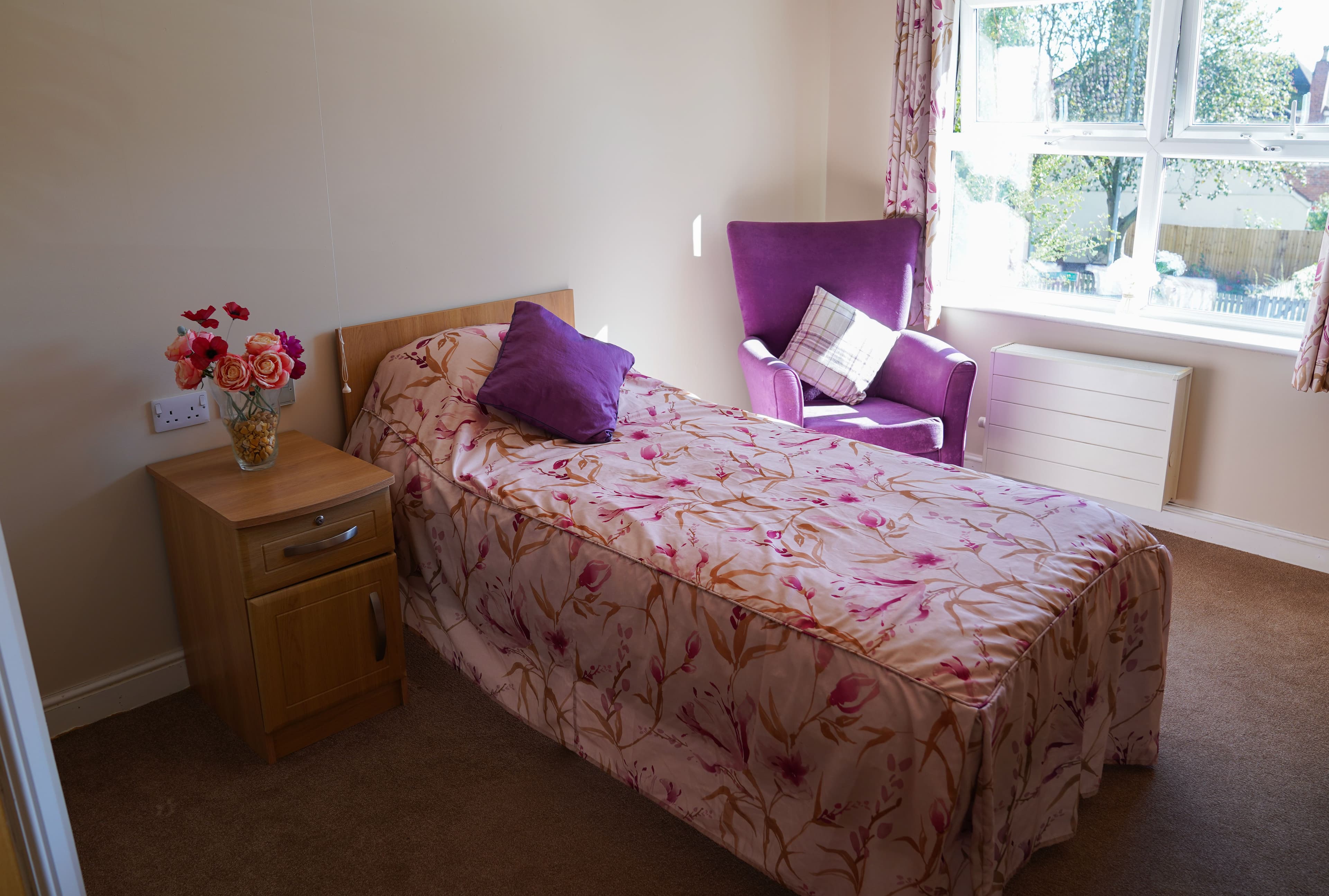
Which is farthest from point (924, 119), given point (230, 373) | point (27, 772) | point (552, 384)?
point (27, 772)

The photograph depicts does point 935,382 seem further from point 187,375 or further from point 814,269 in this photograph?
point 187,375

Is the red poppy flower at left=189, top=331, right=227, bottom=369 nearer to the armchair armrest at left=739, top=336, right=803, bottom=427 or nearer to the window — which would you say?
the armchair armrest at left=739, top=336, right=803, bottom=427

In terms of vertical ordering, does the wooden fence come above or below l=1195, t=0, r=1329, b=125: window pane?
below

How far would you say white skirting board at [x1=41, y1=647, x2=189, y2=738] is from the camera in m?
2.41

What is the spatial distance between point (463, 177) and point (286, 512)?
1.38 metres

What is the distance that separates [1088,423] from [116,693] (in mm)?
3358

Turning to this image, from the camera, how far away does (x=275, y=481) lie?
7.75ft

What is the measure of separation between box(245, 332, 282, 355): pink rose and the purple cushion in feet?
1.96

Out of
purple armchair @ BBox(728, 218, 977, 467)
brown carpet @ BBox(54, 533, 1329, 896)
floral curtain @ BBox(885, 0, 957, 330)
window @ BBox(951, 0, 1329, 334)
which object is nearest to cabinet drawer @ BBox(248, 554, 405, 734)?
brown carpet @ BBox(54, 533, 1329, 896)

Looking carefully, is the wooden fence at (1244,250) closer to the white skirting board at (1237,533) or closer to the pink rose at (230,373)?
the white skirting board at (1237,533)

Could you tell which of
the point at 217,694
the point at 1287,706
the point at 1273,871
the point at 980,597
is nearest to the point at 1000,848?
the point at 980,597

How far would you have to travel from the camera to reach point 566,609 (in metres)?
2.19

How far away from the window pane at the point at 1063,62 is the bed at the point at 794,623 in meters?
1.98

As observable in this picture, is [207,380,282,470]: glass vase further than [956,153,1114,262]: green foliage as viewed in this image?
No
